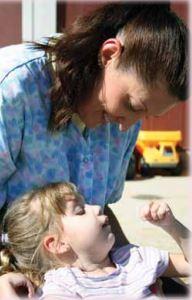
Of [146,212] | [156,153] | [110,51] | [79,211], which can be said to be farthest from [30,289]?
[156,153]

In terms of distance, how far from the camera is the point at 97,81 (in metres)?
2.07

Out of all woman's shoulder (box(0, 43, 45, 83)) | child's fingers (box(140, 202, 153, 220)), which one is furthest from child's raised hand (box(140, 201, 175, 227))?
woman's shoulder (box(0, 43, 45, 83))

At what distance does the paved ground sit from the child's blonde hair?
1.75 meters

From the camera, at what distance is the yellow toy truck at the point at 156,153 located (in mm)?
6863

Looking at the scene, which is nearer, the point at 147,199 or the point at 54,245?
the point at 54,245

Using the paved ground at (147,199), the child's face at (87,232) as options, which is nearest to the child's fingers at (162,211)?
the child's face at (87,232)

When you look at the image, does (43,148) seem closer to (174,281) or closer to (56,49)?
(56,49)

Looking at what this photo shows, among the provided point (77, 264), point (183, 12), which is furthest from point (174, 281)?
point (183, 12)

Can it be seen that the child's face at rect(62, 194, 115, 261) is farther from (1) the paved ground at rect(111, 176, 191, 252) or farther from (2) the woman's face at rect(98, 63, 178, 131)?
(1) the paved ground at rect(111, 176, 191, 252)

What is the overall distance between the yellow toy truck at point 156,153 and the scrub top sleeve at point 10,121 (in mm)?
4753

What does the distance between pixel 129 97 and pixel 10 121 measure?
1.11 feet

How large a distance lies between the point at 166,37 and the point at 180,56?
7cm

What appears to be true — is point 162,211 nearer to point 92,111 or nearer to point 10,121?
point 92,111

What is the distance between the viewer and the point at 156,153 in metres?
6.88
